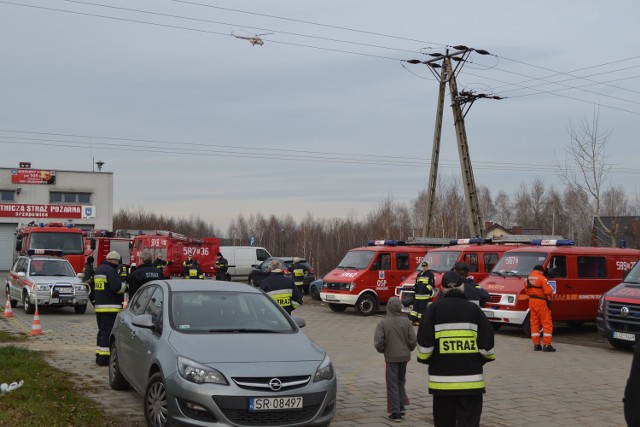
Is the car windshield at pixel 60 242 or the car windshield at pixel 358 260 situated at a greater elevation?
the car windshield at pixel 60 242

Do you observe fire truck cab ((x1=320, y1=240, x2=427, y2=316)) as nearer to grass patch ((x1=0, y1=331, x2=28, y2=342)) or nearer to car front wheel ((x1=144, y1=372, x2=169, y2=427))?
grass patch ((x1=0, y1=331, x2=28, y2=342))

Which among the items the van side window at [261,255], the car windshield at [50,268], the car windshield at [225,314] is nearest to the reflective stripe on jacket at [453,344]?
the car windshield at [225,314]

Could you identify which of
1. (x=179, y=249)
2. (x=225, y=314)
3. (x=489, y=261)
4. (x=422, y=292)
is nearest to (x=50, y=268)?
(x=179, y=249)

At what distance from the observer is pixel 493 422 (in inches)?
316

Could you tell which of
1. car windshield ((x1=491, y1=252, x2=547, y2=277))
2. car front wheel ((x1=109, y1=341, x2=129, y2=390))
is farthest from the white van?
car front wheel ((x1=109, y1=341, x2=129, y2=390))

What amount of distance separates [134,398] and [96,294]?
284 centimetres

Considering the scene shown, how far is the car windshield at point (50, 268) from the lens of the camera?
20792mm

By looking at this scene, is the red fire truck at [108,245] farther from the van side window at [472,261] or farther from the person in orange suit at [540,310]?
the person in orange suit at [540,310]

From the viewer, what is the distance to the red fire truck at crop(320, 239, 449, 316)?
2123 cm

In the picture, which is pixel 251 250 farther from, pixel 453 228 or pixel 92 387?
pixel 92 387

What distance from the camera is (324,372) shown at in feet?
22.4

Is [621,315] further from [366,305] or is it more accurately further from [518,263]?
[366,305]

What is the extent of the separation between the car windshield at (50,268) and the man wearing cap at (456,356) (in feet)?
57.4

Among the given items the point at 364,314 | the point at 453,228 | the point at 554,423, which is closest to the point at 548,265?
the point at 364,314
